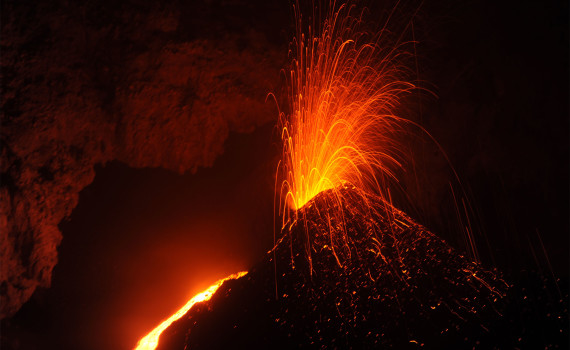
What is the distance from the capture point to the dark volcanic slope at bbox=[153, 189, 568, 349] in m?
2.79

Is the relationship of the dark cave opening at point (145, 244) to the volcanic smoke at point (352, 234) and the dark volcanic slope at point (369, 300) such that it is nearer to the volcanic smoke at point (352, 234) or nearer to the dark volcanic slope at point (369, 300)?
the volcanic smoke at point (352, 234)

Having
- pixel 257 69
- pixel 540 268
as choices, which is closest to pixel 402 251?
pixel 540 268

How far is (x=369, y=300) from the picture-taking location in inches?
123

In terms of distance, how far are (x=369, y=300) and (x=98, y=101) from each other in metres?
4.10

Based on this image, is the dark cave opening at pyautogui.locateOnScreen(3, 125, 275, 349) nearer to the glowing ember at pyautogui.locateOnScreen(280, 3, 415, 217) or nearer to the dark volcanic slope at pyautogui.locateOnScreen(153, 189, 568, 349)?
the glowing ember at pyautogui.locateOnScreen(280, 3, 415, 217)

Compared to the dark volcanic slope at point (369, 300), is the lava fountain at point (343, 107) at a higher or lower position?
higher

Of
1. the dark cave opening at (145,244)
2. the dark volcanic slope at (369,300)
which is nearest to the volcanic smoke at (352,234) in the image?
the dark volcanic slope at (369,300)

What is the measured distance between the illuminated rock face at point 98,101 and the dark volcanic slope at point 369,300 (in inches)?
88.2

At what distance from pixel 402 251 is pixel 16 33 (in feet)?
15.3

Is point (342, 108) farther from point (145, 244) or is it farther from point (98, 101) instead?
point (145, 244)

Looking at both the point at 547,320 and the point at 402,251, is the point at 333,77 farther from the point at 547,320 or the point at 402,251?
the point at 547,320

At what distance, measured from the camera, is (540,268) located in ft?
10.5

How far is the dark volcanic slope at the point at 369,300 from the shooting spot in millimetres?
A: 2791

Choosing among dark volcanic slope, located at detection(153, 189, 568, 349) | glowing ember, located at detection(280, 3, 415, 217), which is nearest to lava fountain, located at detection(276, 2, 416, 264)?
glowing ember, located at detection(280, 3, 415, 217)
